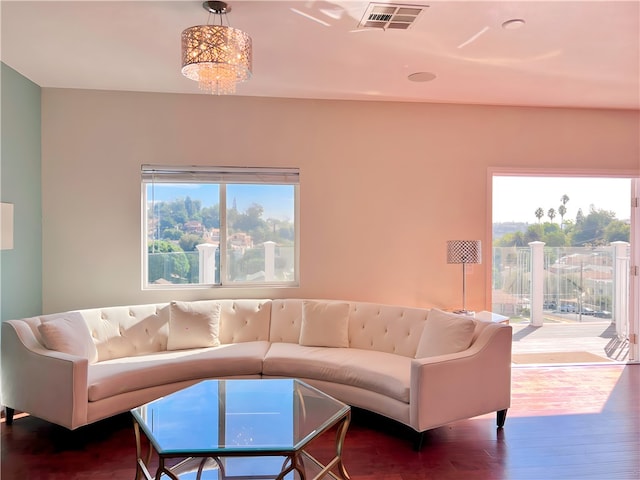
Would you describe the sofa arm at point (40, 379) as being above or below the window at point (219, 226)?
below

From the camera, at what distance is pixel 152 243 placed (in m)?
4.03

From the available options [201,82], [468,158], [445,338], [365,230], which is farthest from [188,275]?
[468,158]

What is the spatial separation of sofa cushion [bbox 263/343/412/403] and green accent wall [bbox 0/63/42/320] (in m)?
2.15

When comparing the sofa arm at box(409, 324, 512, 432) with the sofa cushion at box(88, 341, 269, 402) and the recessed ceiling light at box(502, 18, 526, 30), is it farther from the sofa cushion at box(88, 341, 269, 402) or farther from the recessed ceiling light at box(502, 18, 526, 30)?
the recessed ceiling light at box(502, 18, 526, 30)

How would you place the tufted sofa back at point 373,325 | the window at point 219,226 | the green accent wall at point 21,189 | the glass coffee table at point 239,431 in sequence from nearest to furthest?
the glass coffee table at point 239,431 → the green accent wall at point 21,189 → the tufted sofa back at point 373,325 → the window at point 219,226

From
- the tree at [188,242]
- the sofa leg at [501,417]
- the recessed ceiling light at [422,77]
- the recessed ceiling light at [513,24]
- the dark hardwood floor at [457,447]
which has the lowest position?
the dark hardwood floor at [457,447]

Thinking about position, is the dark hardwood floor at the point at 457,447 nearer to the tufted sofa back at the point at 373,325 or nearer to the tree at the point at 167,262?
the tufted sofa back at the point at 373,325

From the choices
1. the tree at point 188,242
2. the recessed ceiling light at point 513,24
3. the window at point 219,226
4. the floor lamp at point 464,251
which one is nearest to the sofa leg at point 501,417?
the floor lamp at point 464,251

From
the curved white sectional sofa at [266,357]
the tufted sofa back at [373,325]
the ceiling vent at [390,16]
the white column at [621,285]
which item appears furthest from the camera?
the white column at [621,285]

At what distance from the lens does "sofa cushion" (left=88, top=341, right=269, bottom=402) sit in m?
2.77

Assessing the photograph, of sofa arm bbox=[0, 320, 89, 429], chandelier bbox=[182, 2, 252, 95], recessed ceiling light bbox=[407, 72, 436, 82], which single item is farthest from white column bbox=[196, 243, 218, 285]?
recessed ceiling light bbox=[407, 72, 436, 82]

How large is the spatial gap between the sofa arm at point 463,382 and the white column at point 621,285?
10.8 feet

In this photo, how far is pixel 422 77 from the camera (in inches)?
138

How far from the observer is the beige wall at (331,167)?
383 centimetres
